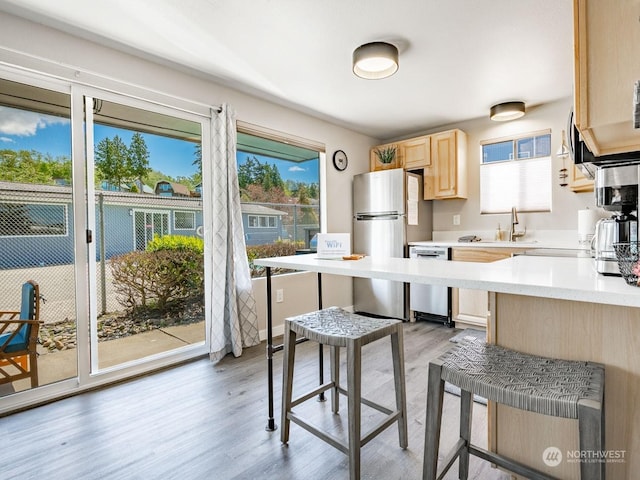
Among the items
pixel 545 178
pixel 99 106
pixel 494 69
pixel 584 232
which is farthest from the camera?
pixel 545 178

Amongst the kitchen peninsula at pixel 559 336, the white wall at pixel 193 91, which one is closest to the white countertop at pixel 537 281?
the kitchen peninsula at pixel 559 336

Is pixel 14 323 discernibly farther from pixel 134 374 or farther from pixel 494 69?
pixel 494 69

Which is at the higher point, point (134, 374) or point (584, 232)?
point (584, 232)

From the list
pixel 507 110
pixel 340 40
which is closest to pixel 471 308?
pixel 507 110

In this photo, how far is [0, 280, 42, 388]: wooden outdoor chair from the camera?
2.03 m

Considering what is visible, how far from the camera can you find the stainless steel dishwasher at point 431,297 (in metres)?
Result: 3.61

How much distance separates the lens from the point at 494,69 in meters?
2.69

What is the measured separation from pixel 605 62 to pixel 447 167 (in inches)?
118

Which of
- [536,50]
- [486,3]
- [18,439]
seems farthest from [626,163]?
[18,439]

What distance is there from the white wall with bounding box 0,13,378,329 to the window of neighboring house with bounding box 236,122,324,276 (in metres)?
0.13

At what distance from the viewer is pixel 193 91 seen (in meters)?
2.76

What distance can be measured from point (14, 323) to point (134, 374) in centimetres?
81

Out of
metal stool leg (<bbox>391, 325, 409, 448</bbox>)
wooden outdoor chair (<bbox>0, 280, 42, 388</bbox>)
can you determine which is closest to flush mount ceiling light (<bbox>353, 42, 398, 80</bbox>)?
metal stool leg (<bbox>391, 325, 409, 448</bbox>)

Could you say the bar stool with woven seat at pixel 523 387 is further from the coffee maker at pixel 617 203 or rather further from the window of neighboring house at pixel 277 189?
the window of neighboring house at pixel 277 189
